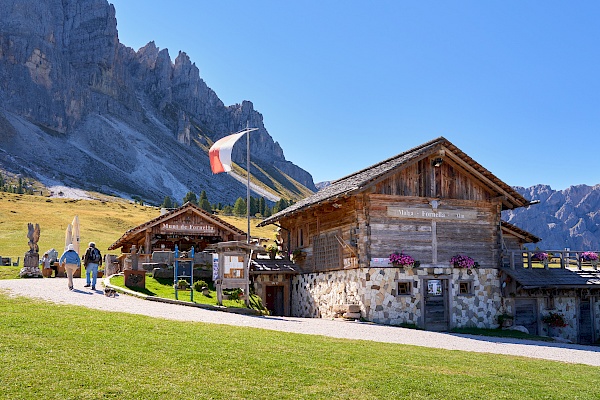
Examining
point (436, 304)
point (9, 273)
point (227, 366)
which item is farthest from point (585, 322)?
point (9, 273)

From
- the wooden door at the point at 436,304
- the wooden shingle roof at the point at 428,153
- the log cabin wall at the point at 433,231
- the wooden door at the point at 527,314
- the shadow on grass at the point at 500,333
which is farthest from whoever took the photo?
the wooden door at the point at 527,314

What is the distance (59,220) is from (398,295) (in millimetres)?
71295

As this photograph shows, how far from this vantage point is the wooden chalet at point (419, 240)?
28.4 m

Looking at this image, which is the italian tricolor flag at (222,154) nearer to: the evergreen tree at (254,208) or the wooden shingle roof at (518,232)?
the wooden shingle roof at (518,232)

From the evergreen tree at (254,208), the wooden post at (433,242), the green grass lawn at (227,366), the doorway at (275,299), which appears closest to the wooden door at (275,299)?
the doorway at (275,299)

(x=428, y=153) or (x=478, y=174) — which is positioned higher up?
(x=428, y=153)

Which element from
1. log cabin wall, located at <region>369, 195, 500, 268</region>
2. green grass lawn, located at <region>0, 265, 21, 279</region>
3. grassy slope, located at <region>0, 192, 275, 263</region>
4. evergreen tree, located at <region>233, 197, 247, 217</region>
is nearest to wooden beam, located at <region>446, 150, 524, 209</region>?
log cabin wall, located at <region>369, 195, 500, 268</region>

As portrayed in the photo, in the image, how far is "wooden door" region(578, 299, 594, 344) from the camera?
3200 centimetres

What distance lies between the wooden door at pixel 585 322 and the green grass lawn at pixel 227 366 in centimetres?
1679

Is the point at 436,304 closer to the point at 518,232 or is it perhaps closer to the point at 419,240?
the point at 419,240

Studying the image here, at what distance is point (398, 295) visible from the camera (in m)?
28.4

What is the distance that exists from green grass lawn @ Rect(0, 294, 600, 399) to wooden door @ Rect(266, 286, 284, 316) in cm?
1912

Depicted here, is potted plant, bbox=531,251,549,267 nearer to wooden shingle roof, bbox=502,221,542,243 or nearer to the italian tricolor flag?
wooden shingle roof, bbox=502,221,542,243

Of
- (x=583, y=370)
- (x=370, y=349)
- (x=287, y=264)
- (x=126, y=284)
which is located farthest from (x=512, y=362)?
(x=287, y=264)
